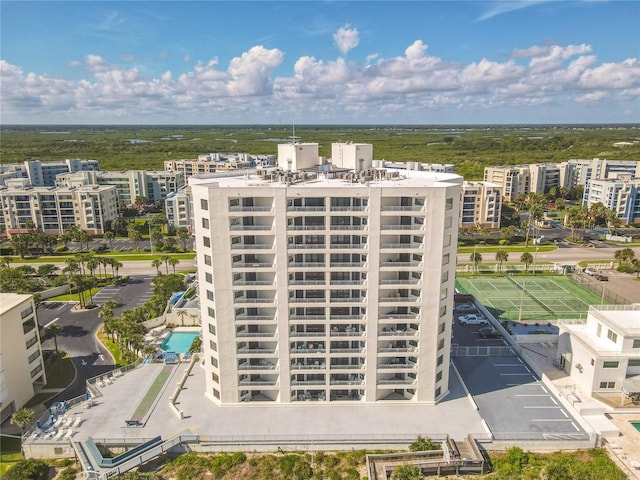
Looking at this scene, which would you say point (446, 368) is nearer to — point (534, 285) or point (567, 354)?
point (567, 354)

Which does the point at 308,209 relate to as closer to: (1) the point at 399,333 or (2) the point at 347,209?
(2) the point at 347,209

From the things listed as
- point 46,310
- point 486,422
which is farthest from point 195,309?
point 486,422

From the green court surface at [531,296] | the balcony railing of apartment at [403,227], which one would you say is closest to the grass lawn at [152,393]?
the balcony railing of apartment at [403,227]

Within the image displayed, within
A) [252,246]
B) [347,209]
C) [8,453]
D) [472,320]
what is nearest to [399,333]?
[347,209]

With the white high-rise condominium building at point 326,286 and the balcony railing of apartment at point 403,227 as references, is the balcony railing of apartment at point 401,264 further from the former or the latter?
the balcony railing of apartment at point 403,227

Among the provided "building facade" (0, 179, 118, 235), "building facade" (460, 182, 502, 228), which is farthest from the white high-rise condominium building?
"building facade" (0, 179, 118, 235)

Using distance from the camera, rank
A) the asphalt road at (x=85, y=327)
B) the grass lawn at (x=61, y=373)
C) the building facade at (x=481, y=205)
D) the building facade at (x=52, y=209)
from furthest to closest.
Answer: the building facade at (x=481, y=205), the building facade at (x=52, y=209), the asphalt road at (x=85, y=327), the grass lawn at (x=61, y=373)

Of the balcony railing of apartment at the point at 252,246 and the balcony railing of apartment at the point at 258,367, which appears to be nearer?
the balcony railing of apartment at the point at 252,246
